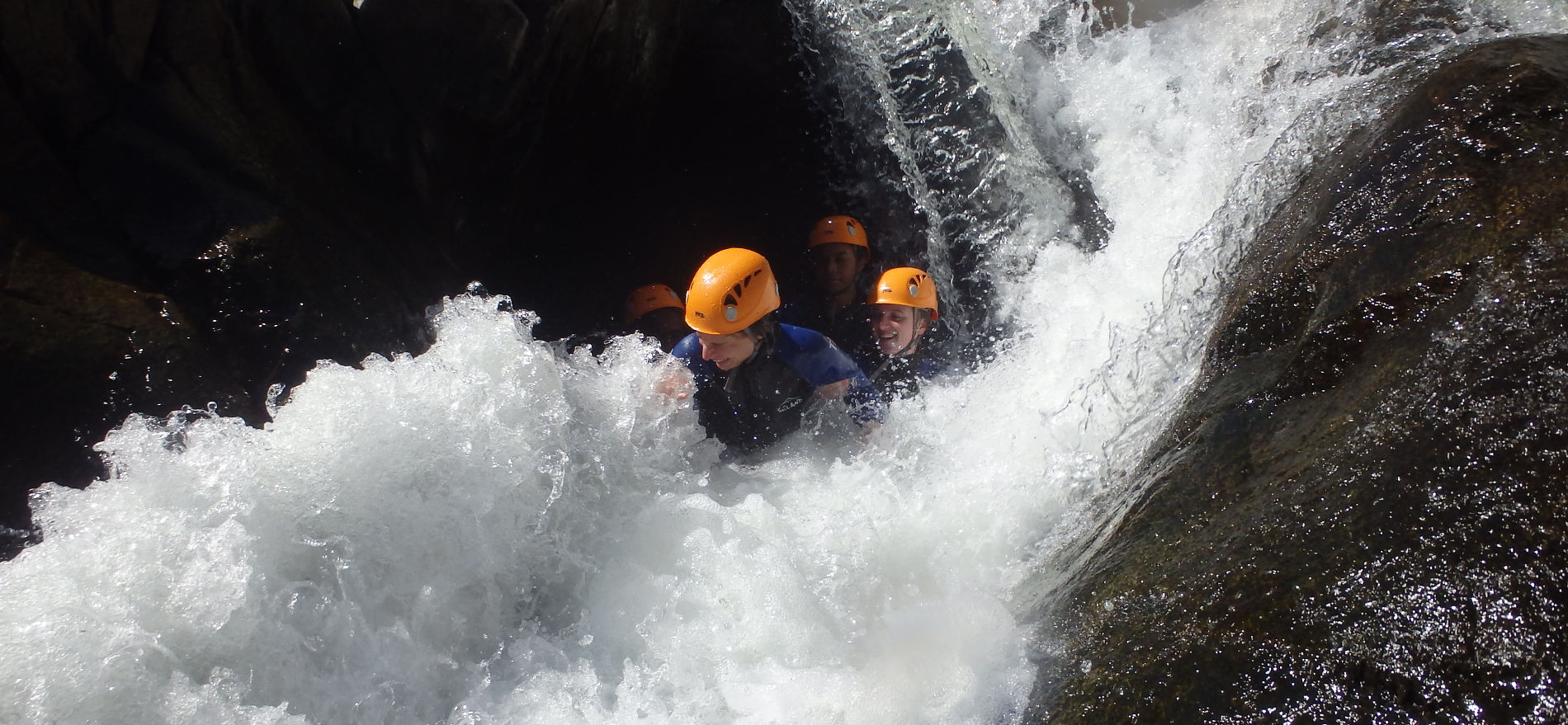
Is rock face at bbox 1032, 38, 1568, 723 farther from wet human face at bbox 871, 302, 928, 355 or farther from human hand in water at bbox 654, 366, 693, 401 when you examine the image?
wet human face at bbox 871, 302, 928, 355

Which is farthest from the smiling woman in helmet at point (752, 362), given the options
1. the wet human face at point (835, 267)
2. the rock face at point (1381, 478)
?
the rock face at point (1381, 478)

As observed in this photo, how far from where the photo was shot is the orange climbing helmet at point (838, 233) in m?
6.16

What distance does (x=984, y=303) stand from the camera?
637 centimetres

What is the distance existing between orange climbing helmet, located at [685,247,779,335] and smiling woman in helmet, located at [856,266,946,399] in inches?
47.3

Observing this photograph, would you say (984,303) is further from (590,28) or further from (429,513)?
(429,513)

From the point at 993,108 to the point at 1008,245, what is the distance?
965 millimetres

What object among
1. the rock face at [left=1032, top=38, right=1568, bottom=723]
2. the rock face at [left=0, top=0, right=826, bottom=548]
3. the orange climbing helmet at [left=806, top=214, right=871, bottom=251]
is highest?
the rock face at [left=0, top=0, right=826, bottom=548]

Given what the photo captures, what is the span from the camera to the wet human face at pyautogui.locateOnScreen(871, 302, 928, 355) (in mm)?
→ 5539

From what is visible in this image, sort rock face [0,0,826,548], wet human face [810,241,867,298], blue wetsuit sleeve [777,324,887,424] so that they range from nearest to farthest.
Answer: rock face [0,0,826,548] < blue wetsuit sleeve [777,324,887,424] < wet human face [810,241,867,298]

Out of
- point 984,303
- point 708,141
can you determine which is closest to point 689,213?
point 708,141

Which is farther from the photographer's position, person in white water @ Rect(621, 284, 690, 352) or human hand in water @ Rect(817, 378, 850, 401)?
person in white water @ Rect(621, 284, 690, 352)

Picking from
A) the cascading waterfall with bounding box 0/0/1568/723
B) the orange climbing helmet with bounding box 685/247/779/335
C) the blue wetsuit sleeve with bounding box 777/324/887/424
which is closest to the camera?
the cascading waterfall with bounding box 0/0/1568/723

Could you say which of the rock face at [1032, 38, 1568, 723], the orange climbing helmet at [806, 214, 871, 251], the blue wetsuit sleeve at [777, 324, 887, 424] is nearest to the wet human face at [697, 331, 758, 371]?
the blue wetsuit sleeve at [777, 324, 887, 424]

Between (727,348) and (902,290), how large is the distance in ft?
5.00
